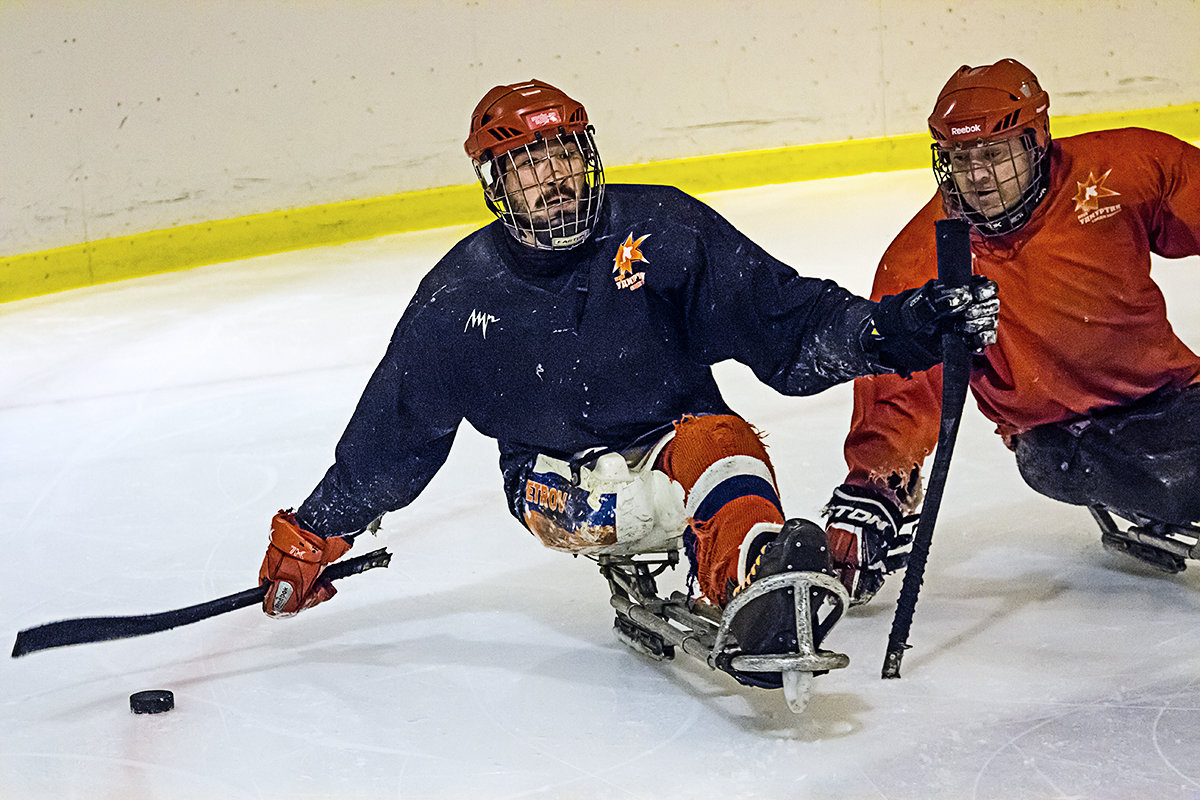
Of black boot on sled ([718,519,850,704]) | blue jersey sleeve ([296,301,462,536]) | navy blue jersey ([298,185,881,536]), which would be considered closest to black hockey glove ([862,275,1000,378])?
navy blue jersey ([298,185,881,536])

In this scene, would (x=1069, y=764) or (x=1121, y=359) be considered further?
(x=1121, y=359)

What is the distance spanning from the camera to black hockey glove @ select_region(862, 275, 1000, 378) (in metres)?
2.21

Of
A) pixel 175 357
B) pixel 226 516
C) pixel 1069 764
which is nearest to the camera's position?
pixel 1069 764

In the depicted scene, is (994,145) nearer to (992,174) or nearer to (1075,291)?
(992,174)

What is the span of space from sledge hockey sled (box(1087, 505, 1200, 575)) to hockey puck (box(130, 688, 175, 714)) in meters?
1.82

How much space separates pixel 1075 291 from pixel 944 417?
508mm

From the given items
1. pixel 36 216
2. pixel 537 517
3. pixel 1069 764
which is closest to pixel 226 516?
pixel 537 517

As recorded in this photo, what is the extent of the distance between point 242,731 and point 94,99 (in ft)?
17.6

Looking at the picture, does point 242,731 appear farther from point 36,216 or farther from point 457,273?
point 36,216

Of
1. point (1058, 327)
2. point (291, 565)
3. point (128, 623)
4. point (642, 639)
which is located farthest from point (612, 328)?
point (128, 623)

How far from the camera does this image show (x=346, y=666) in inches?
113

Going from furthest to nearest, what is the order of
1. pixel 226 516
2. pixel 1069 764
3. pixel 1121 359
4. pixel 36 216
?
pixel 36 216 → pixel 226 516 → pixel 1121 359 → pixel 1069 764

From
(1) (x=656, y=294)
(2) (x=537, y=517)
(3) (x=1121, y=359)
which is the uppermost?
(1) (x=656, y=294)

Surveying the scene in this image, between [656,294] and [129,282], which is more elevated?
[656,294]
